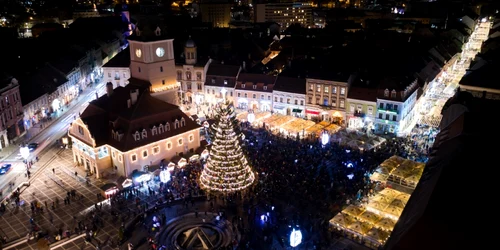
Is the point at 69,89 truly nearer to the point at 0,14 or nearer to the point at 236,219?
the point at 236,219

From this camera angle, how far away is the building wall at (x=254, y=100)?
8062cm

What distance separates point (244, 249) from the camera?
40.0m

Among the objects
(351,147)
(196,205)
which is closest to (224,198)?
(196,205)

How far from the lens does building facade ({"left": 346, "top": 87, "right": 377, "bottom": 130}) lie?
7062 cm

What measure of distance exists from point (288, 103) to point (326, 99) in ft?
24.1

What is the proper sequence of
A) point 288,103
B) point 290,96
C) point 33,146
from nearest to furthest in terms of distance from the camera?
point 33,146 < point 290,96 < point 288,103

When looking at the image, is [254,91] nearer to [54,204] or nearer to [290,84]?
[290,84]

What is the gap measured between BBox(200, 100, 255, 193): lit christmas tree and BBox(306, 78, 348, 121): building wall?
29277 mm

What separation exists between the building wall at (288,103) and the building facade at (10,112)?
140 ft

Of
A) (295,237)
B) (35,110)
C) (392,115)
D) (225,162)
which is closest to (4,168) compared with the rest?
(35,110)

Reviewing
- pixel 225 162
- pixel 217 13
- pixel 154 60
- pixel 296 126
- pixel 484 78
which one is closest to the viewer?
pixel 225 162

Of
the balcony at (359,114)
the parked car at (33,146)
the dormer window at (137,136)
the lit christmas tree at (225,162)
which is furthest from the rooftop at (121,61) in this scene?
the lit christmas tree at (225,162)

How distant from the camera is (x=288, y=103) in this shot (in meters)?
78.6

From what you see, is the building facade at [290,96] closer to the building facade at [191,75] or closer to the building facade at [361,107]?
the building facade at [361,107]
